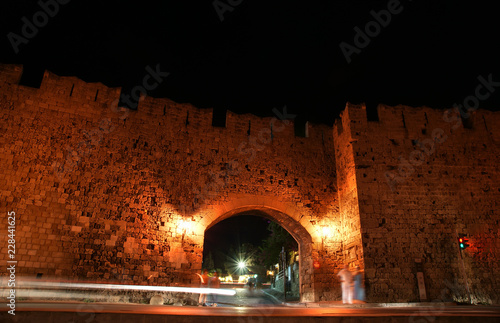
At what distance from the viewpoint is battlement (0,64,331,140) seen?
27.9 feet

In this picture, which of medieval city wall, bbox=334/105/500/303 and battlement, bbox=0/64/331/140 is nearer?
medieval city wall, bbox=334/105/500/303

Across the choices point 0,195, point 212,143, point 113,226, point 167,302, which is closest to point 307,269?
point 167,302

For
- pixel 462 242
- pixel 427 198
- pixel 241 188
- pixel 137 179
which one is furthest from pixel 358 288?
pixel 137 179

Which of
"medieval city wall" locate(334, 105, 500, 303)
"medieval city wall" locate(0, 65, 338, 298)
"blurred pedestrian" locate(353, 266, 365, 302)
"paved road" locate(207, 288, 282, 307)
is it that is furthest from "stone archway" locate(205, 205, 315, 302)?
"medieval city wall" locate(334, 105, 500, 303)

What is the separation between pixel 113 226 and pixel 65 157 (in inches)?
86.1

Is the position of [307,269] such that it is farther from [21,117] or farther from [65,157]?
[21,117]

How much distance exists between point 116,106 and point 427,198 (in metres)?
9.25

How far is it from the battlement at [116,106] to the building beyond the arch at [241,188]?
0.04 metres

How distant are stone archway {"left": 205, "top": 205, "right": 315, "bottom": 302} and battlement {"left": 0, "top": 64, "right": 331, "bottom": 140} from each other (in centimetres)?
240

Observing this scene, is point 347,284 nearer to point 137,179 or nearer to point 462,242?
point 462,242

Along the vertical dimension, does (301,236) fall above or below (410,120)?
below

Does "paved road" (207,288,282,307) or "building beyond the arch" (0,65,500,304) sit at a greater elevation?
"building beyond the arch" (0,65,500,304)

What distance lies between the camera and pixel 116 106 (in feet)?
30.0

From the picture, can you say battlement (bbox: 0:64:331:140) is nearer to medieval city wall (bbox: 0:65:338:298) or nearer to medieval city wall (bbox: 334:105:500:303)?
medieval city wall (bbox: 0:65:338:298)
